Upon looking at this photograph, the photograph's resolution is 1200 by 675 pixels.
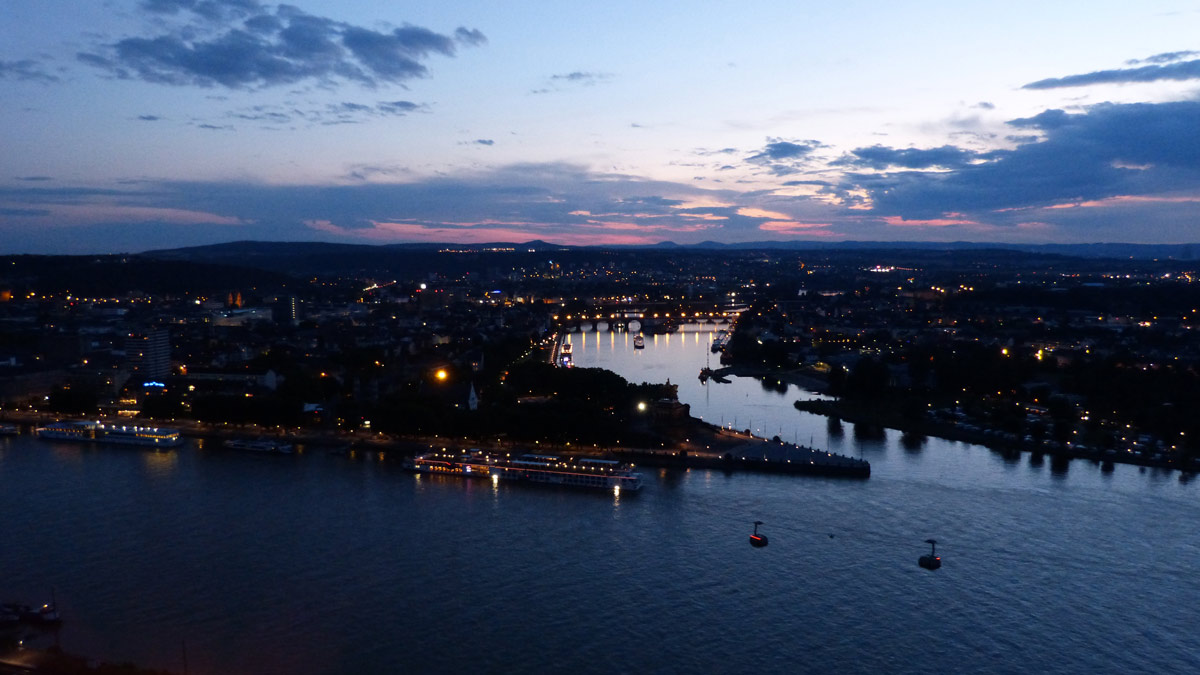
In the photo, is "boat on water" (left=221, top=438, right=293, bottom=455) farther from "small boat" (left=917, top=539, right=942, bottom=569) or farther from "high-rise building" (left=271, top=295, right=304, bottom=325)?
"high-rise building" (left=271, top=295, right=304, bottom=325)

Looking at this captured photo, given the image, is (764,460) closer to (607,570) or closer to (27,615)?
(607,570)

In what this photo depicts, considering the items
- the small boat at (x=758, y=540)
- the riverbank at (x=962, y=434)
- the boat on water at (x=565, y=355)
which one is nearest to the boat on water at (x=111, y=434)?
the small boat at (x=758, y=540)

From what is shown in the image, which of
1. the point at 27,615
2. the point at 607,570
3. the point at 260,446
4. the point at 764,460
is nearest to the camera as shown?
the point at 27,615

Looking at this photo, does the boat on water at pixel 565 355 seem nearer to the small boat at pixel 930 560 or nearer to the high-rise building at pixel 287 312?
the high-rise building at pixel 287 312

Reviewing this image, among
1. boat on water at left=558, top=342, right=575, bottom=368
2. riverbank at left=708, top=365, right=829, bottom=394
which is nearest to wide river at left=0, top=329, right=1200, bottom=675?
riverbank at left=708, top=365, right=829, bottom=394

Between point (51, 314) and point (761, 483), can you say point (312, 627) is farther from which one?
point (51, 314)

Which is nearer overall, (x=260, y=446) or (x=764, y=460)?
(x=764, y=460)

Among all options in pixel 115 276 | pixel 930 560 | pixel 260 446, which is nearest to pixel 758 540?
pixel 930 560
